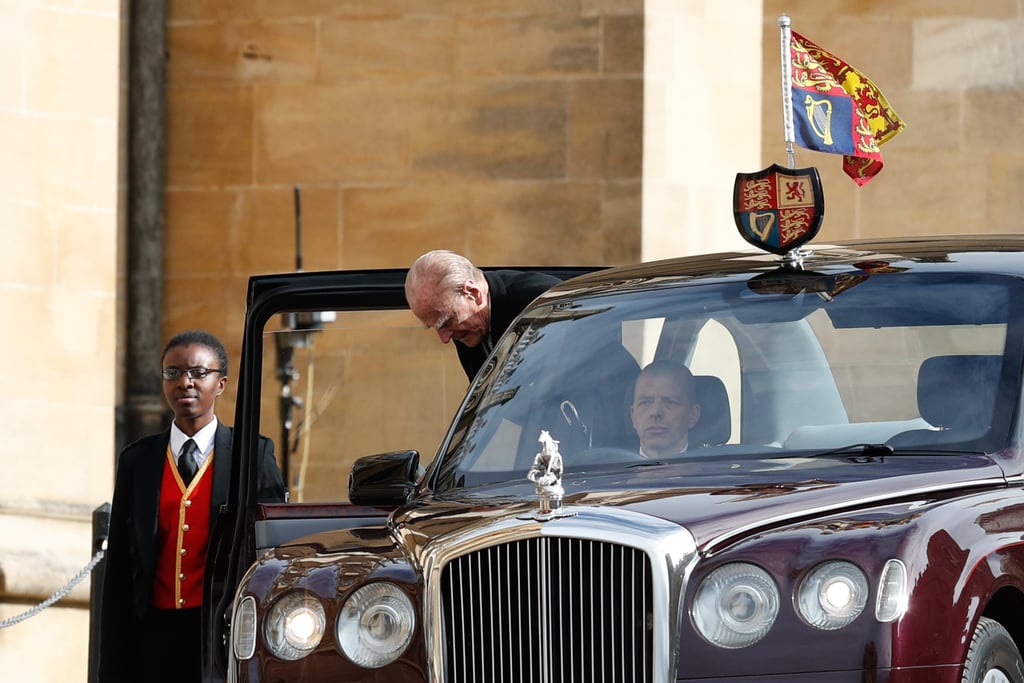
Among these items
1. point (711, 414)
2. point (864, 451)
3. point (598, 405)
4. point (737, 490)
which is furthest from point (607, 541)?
point (598, 405)

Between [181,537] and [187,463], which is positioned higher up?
[187,463]

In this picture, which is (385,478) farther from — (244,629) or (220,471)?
(220,471)

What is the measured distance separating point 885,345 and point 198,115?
8.21 meters

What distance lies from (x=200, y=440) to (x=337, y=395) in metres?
2.04

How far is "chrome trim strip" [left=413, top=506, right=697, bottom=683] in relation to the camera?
4.56 meters

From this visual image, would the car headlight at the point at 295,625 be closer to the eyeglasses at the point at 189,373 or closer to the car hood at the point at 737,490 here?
the car hood at the point at 737,490

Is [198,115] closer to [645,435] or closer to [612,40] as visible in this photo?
[612,40]

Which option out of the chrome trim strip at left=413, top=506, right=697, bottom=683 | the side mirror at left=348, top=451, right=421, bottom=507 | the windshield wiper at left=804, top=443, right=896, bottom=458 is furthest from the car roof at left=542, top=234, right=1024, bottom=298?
the chrome trim strip at left=413, top=506, right=697, bottom=683

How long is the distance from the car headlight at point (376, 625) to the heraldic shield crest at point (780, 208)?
1732 millimetres

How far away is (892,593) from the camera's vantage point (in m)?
4.42

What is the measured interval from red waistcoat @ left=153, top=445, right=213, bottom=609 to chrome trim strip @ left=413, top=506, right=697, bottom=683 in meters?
2.30

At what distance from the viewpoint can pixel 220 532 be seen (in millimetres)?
6734

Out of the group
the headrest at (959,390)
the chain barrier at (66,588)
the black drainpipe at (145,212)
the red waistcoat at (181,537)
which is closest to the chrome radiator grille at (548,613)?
the headrest at (959,390)

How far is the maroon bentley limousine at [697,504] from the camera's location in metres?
4.50
